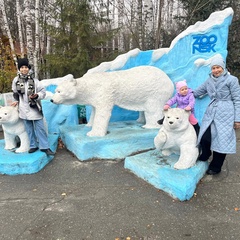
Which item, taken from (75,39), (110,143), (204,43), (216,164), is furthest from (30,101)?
(75,39)

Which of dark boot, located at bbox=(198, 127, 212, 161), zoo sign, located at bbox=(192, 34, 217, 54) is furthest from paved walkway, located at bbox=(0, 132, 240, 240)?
zoo sign, located at bbox=(192, 34, 217, 54)

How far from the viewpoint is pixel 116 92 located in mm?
4195

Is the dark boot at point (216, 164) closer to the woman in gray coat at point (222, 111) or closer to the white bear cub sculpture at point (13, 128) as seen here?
the woman in gray coat at point (222, 111)

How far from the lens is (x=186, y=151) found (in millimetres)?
3164

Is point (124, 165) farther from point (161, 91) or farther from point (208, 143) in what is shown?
point (161, 91)

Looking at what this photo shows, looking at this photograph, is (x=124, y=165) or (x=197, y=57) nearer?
(x=124, y=165)

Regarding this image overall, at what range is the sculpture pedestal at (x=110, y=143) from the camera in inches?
155

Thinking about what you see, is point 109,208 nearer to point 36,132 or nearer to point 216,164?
point 216,164

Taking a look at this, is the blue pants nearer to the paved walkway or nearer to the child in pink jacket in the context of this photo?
the paved walkway

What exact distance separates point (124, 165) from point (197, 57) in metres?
3.07

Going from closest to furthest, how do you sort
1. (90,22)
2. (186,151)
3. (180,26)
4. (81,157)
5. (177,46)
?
1. (186,151)
2. (81,157)
3. (177,46)
4. (90,22)
5. (180,26)

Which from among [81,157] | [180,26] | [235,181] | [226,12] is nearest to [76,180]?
[81,157]

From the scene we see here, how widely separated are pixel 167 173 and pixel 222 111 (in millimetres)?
1016

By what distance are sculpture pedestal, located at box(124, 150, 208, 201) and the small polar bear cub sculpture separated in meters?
0.12
